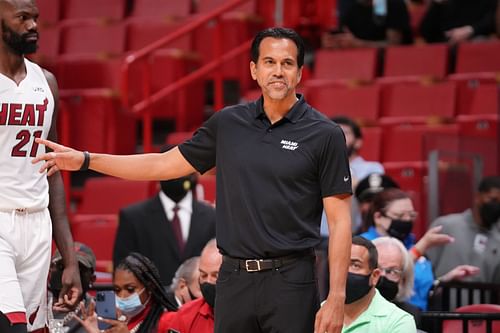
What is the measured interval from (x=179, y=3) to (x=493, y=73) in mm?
3414

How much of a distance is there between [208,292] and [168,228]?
7.01 feet

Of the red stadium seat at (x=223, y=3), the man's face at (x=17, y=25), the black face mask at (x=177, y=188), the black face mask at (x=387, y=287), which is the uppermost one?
the red stadium seat at (x=223, y=3)

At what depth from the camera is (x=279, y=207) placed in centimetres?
441

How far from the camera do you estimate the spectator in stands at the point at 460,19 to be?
35.4 ft

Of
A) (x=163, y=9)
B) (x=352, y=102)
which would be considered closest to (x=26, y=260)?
(x=352, y=102)

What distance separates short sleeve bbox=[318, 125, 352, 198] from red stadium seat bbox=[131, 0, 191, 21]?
7551mm

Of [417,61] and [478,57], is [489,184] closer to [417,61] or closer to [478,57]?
[478,57]

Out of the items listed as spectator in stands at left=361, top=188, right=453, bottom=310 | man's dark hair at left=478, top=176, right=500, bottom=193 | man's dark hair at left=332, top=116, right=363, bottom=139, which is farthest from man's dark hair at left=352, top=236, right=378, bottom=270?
man's dark hair at left=332, top=116, right=363, bottom=139

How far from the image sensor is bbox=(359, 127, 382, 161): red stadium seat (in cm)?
974

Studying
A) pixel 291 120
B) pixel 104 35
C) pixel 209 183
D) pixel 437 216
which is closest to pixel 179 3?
pixel 104 35

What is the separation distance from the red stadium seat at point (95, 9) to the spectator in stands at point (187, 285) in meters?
6.26

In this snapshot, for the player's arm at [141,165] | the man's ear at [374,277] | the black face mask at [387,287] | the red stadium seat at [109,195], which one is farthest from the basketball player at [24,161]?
the red stadium seat at [109,195]

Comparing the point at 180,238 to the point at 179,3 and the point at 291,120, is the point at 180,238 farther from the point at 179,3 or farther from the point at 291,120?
the point at 179,3

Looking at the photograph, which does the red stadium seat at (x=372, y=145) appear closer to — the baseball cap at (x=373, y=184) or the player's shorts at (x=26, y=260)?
the baseball cap at (x=373, y=184)
